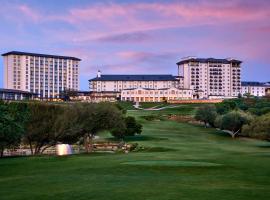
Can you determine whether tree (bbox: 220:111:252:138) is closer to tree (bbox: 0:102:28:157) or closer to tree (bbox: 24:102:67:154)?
tree (bbox: 24:102:67:154)

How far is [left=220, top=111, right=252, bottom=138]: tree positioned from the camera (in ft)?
346

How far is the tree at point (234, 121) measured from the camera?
4156 inches

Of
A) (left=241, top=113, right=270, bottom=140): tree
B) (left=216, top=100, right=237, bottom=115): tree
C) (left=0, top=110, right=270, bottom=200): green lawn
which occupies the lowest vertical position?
(left=0, top=110, right=270, bottom=200): green lawn

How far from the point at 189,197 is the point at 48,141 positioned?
4569 centimetres

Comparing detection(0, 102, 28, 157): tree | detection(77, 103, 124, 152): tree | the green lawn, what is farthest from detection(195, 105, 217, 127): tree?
the green lawn

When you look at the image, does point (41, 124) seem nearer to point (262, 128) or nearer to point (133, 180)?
point (262, 128)

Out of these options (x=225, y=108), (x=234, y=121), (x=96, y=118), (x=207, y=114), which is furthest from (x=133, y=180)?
(x=225, y=108)

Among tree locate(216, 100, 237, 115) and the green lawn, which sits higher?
tree locate(216, 100, 237, 115)

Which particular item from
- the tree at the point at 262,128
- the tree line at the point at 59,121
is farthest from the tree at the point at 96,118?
the tree at the point at 262,128

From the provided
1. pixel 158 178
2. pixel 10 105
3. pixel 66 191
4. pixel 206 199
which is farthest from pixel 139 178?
pixel 10 105

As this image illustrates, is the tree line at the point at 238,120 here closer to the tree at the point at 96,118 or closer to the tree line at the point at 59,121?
the tree line at the point at 59,121

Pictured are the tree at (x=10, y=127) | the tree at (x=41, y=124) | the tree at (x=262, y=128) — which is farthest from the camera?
the tree at (x=262, y=128)

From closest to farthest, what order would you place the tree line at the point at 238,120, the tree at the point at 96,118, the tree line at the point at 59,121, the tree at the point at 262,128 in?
the tree line at the point at 59,121, the tree at the point at 96,118, the tree at the point at 262,128, the tree line at the point at 238,120

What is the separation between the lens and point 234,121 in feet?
349
